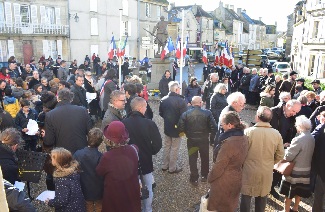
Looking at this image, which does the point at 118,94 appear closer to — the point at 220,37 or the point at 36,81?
the point at 36,81

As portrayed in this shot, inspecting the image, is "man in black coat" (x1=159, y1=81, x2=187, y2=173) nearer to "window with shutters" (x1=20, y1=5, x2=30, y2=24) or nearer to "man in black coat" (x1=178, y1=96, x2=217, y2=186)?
"man in black coat" (x1=178, y1=96, x2=217, y2=186)

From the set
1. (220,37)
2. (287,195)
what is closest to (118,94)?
(287,195)

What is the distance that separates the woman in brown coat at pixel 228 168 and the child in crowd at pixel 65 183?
1.69 metres

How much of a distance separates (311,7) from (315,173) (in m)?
34.9

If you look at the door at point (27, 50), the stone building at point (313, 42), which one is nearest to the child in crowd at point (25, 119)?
the door at point (27, 50)

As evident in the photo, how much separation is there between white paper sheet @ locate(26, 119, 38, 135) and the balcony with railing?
21385 millimetres

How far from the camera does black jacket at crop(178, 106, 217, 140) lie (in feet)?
18.7

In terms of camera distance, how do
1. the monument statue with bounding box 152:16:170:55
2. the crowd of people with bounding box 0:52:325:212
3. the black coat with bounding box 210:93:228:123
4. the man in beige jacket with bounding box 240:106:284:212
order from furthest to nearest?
the monument statue with bounding box 152:16:170:55 < the black coat with bounding box 210:93:228:123 < the man in beige jacket with bounding box 240:106:284:212 < the crowd of people with bounding box 0:52:325:212

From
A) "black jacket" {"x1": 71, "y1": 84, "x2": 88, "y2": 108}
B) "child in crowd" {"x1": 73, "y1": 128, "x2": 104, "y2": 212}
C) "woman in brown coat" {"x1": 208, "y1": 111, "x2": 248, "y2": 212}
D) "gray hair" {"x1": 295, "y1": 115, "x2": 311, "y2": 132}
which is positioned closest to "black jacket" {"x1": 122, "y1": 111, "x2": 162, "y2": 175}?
"child in crowd" {"x1": 73, "y1": 128, "x2": 104, "y2": 212}

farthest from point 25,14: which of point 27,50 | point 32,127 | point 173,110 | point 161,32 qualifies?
point 173,110

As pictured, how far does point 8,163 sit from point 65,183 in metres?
1.00

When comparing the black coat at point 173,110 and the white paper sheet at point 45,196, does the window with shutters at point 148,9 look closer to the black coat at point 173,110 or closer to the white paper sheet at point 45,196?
the black coat at point 173,110

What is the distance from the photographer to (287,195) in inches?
185

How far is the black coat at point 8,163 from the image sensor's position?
3.69 m
